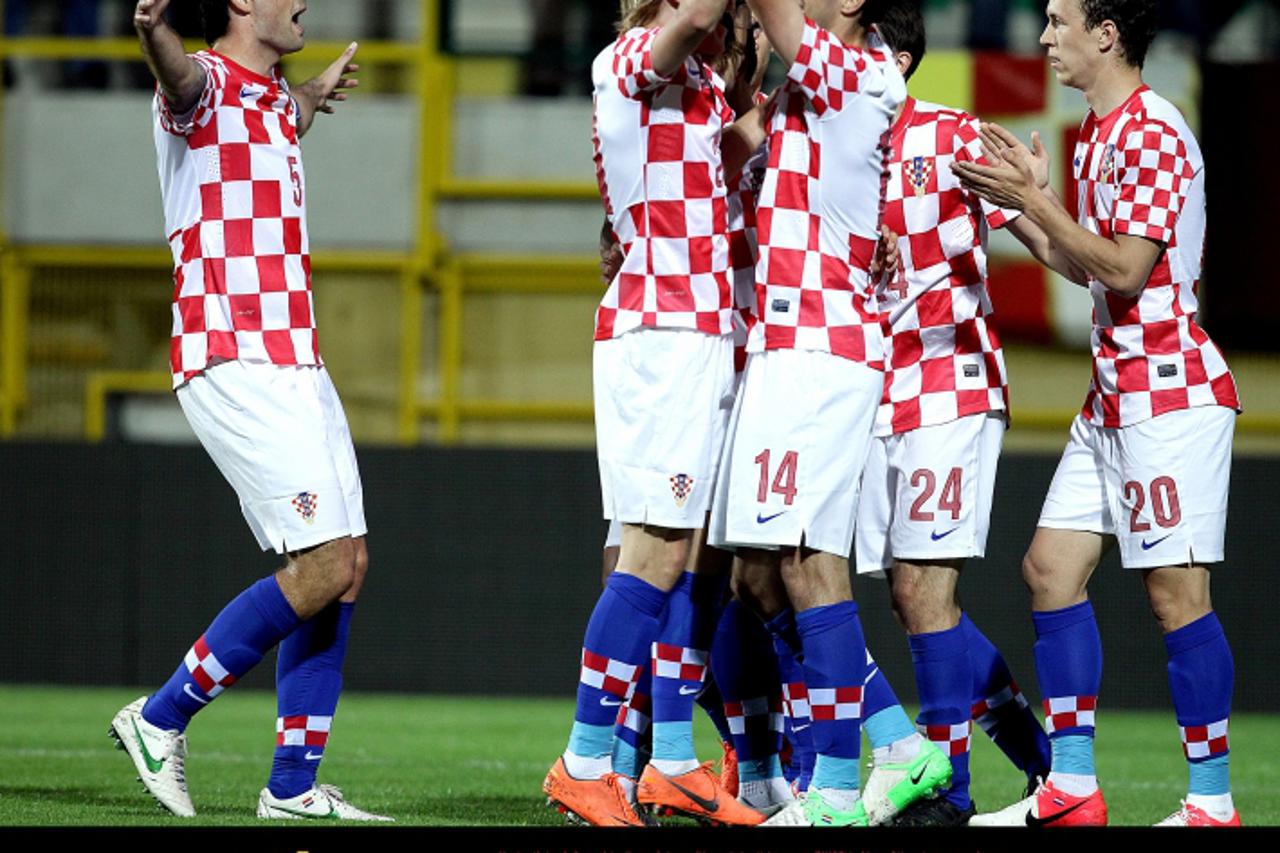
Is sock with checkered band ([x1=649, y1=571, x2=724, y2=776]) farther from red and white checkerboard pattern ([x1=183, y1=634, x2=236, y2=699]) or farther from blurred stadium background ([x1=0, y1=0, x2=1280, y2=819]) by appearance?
blurred stadium background ([x1=0, y1=0, x2=1280, y2=819])

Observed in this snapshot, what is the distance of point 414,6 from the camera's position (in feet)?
38.7

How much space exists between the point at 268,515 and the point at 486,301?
6487 mm

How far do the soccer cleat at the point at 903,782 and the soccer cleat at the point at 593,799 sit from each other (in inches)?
23.8

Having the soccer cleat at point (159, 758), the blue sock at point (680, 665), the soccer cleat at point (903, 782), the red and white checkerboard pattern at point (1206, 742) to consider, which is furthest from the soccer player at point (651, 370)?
the red and white checkerboard pattern at point (1206, 742)

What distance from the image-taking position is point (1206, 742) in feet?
15.8

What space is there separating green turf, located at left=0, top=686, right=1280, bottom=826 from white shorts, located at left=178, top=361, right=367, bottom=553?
76cm

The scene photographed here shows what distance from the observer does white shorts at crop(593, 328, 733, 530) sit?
4.60m

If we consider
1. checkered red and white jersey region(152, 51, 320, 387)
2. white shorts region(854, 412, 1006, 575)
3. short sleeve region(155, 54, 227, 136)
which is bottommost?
white shorts region(854, 412, 1006, 575)

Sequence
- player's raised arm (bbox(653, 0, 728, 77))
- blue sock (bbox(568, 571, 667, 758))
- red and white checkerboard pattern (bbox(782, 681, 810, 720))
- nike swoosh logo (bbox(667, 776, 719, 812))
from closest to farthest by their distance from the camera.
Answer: player's raised arm (bbox(653, 0, 728, 77)) < blue sock (bbox(568, 571, 667, 758)) < nike swoosh logo (bbox(667, 776, 719, 812)) < red and white checkerboard pattern (bbox(782, 681, 810, 720))

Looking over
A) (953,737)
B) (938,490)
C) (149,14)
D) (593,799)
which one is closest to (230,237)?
(149,14)

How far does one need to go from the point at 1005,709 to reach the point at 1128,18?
1.93m

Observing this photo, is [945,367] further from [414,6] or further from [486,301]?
[414,6]

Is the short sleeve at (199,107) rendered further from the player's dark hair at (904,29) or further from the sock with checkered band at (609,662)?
the player's dark hair at (904,29)

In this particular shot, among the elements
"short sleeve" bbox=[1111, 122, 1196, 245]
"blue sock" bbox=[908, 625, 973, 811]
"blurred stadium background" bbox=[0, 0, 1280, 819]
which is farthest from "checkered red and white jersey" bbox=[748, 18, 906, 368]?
"blurred stadium background" bbox=[0, 0, 1280, 819]
